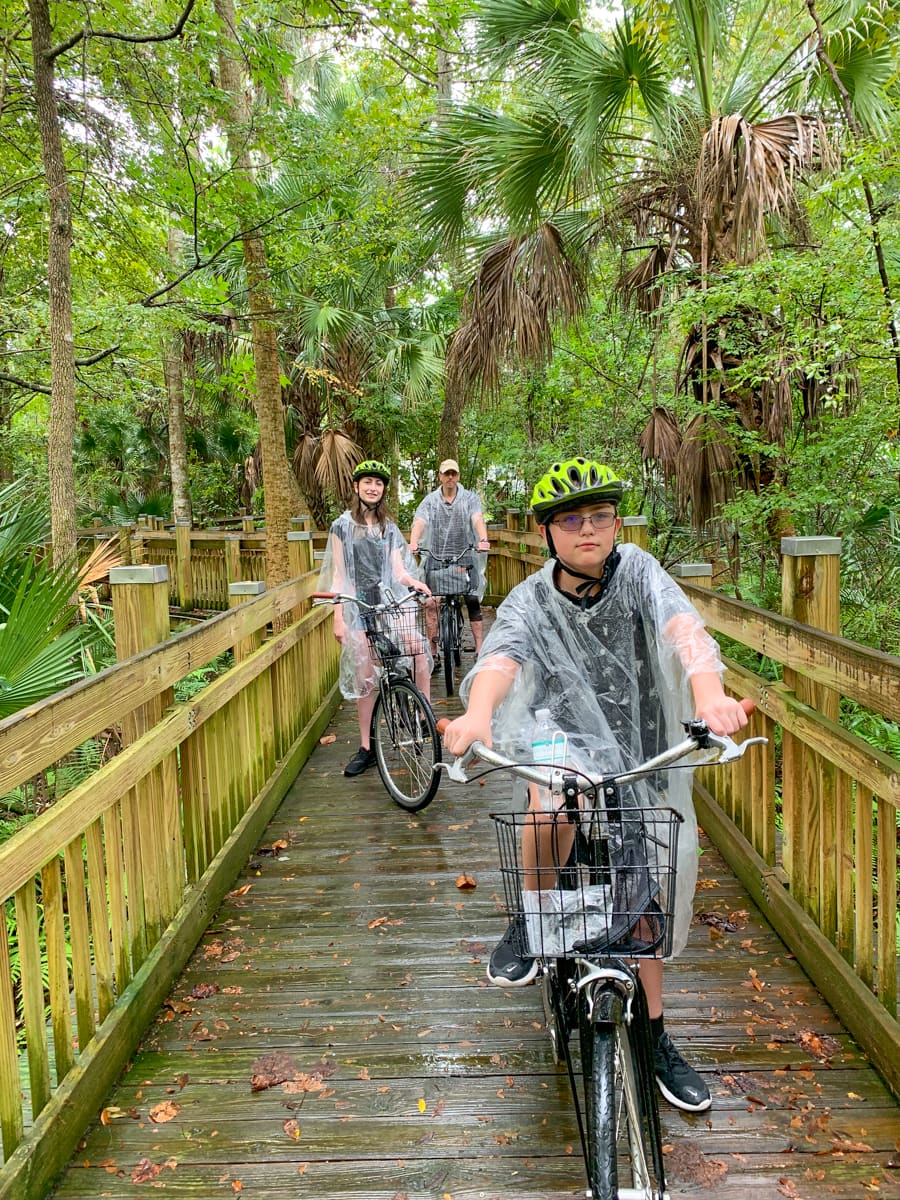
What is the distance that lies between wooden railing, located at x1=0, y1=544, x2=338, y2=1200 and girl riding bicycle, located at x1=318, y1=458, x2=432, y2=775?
2.11 feet

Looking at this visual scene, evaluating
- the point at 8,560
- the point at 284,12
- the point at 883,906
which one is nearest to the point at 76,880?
the point at 883,906

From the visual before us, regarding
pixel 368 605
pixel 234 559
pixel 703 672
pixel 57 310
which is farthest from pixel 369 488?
pixel 234 559

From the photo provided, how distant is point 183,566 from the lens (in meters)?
12.2

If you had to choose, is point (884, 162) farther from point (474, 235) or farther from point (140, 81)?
point (140, 81)

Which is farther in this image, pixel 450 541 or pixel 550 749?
pixel 450 541

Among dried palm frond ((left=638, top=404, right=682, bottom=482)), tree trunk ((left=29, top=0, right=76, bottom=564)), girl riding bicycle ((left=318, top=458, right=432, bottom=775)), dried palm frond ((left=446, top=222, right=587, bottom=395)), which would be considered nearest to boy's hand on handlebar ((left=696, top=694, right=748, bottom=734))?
girl riding bicycle ((left=318, top=458, right=432, bottom=775))

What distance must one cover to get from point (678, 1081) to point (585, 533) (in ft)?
4.87

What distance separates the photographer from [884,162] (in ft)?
13.8

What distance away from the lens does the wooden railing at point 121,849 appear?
6.40 ft

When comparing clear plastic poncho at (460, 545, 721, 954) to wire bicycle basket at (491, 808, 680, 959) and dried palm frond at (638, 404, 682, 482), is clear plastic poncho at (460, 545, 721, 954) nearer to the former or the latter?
wire bicycle basket at (491, 808, 680, 959)

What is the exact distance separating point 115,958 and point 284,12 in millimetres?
9660

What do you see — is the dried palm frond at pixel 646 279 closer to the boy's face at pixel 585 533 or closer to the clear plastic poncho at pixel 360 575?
the clear plastic poncho at pixel 360 575

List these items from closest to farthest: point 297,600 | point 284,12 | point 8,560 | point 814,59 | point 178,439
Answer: point 8,560
point 297,600
point 814,59
point 284,12
point 178,439

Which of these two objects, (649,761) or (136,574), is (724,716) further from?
(136,574)
